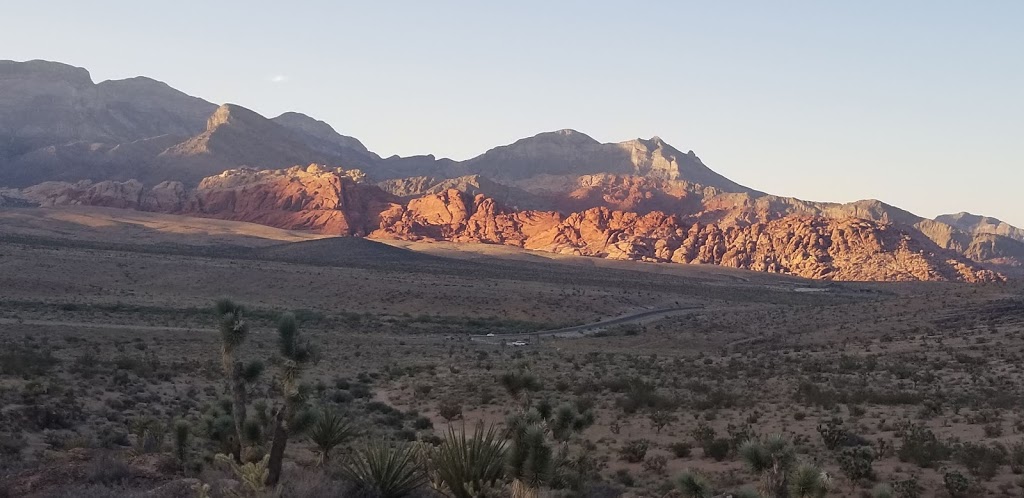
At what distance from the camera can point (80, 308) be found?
48.2 metres

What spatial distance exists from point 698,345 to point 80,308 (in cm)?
3517

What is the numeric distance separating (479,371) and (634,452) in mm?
14309

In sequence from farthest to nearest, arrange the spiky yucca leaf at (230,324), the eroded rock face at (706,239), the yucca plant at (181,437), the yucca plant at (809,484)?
the eroded rock face at (706,239), the spiky yucca leaf at (230,324), the yucca plant at (181,437), the yucca plant at (809,484)

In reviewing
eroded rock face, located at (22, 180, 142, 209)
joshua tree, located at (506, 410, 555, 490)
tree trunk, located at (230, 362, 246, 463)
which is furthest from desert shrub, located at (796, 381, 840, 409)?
eroded rock face, located at (22, 180, 142, 209)

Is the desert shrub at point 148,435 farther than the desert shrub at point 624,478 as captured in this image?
No

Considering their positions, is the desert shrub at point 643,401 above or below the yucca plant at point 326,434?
below

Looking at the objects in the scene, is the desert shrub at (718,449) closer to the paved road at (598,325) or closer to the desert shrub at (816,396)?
the desert shrub at (816,396)

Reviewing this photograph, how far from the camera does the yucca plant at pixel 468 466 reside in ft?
30.8

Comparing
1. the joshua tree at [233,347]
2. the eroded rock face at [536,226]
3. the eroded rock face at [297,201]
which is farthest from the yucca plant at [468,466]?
the eroded rock face at [297,201]

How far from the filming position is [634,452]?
55.1ft

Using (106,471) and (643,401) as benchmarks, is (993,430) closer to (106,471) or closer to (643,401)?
(643,401)

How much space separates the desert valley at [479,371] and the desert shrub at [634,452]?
0.16ft

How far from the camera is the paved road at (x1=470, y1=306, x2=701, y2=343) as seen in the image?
5050 centimetres

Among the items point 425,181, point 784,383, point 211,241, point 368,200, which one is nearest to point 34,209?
point 211,241
